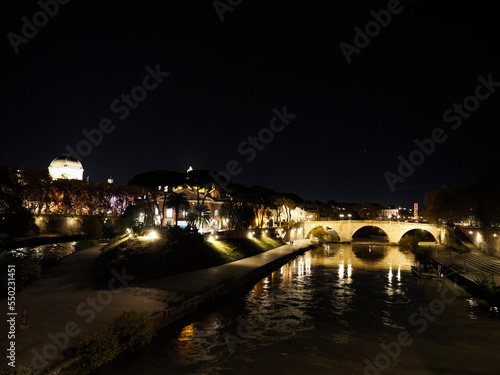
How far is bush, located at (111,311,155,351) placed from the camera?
1492cm

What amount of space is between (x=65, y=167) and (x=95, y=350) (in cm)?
10508

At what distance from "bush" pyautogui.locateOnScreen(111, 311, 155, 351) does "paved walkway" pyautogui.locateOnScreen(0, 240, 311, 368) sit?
128cm

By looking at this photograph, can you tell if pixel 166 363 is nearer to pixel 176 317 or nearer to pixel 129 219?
pixel 176 317

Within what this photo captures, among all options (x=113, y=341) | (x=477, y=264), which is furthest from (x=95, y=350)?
(x=477, y=264)

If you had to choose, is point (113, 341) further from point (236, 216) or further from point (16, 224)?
point (236, 216)

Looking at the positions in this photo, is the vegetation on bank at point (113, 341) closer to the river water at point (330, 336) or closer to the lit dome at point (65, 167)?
the river water at point (330, 336)

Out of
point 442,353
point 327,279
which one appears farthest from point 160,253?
point 442,353

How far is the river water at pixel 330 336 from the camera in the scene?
14969 millimetres

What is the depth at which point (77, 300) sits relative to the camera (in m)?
20.1

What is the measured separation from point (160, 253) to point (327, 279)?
1716cm

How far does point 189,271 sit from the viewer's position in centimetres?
3145

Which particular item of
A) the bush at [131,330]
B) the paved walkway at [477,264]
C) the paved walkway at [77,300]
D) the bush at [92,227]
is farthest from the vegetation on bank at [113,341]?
the bush at [92,227]

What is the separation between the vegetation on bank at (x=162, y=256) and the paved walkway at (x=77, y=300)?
0.88 metres

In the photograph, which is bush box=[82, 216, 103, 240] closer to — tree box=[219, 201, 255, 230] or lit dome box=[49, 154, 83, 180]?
tree box=[219, 201, 255, 230]
